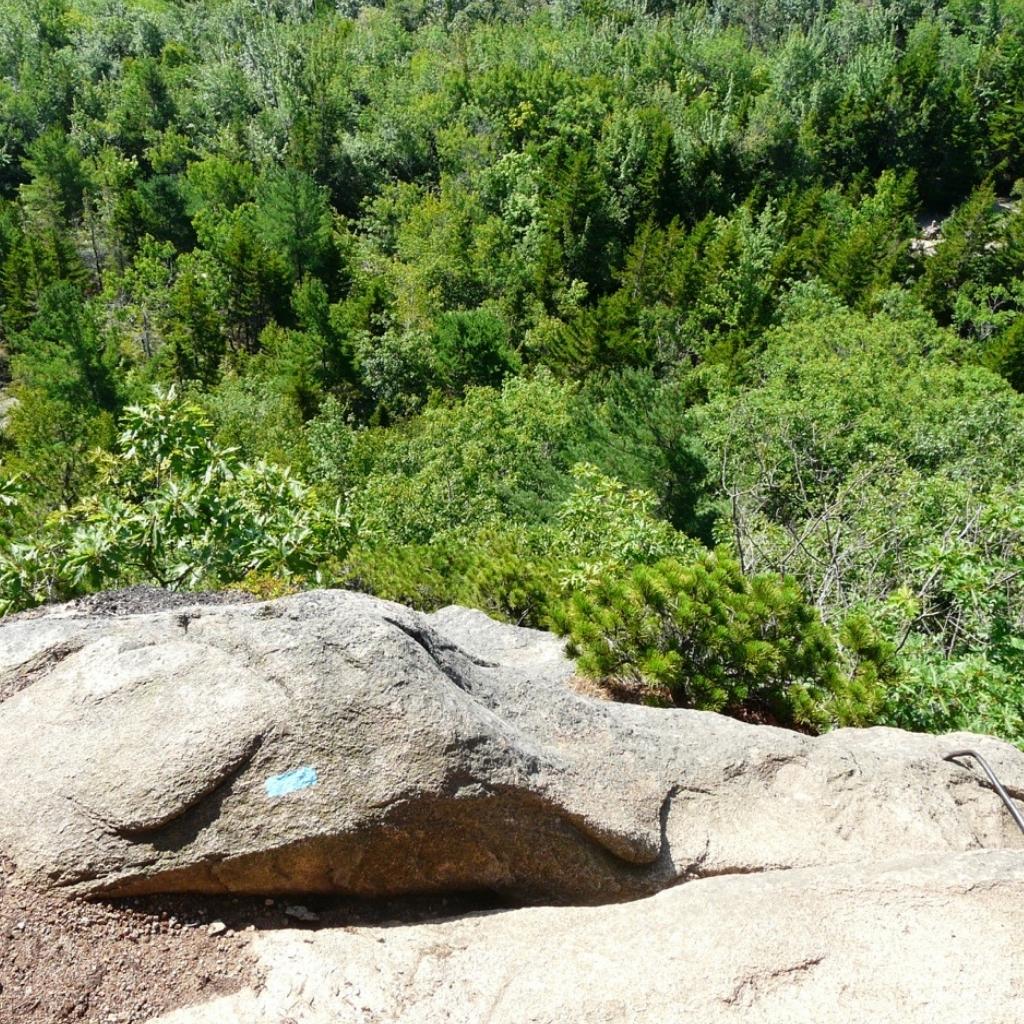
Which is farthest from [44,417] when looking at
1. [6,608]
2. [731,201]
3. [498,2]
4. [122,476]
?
Result: [498,2]

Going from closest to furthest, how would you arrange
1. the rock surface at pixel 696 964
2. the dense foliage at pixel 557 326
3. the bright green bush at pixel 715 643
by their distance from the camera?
1. the rock surface at pixel 696 964
2. the bright green bush at pixel 715 643
3. the dense foliage at pixel 557 326

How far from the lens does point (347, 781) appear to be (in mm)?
4672

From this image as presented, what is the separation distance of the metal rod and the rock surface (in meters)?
1.48

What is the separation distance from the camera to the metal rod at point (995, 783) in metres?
6.08

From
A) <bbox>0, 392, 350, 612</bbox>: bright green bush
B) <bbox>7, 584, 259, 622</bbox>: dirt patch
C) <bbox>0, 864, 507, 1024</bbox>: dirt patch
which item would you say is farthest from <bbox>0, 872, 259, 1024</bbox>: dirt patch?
<bbox>0, 392, 350, 612</bbox>: bright green bush

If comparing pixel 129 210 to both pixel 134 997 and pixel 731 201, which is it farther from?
pixel 134 997

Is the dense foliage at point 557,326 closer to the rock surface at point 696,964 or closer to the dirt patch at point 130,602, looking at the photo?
the dirt patch at point 130,602

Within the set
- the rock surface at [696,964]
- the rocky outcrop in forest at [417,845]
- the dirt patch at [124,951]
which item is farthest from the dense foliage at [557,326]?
the dirt patch at [124,951]

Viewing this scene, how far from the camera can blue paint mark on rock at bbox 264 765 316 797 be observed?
4613mm

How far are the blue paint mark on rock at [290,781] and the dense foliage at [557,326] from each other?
3.98 metres

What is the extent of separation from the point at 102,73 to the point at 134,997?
102 meters

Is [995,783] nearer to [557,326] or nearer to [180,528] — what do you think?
[180,528]

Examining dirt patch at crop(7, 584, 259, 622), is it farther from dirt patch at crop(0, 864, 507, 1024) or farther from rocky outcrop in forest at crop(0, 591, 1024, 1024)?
dirt patch at crop(0, 864, 507, 1024)

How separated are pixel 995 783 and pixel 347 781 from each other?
4.46 meters
